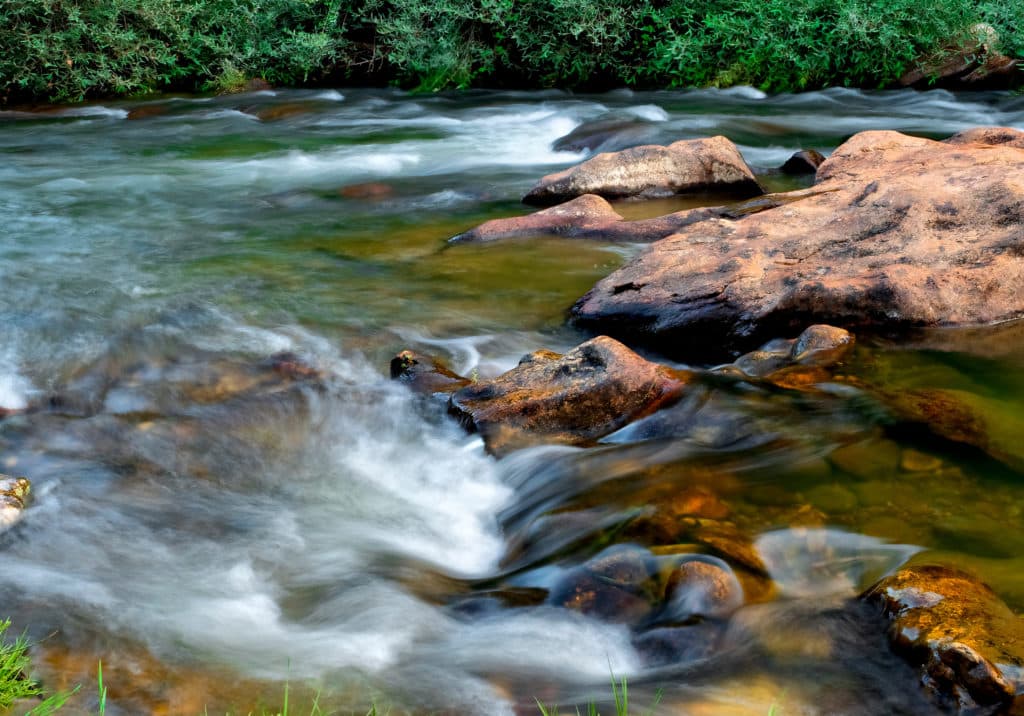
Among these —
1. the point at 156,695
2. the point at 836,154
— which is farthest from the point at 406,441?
the point at 836,154

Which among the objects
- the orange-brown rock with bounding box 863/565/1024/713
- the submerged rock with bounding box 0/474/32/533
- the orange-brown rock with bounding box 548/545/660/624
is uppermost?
the orange-brown rock with bounding box 863/565/1024/713

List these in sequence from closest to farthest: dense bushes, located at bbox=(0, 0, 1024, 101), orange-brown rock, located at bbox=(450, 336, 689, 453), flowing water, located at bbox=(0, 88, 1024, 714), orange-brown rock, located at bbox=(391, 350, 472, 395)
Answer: flowing water, located at bbox=(0, 88, 1024, 714) → orange-brown rock, located at bbox=(450, 336, 689, 453) → orange-brown rock, located at bbox=(391, 350, 472, 395) → dense bushes, located at bbox=(0, 0, 1024, 101)

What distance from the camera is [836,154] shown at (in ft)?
24.2

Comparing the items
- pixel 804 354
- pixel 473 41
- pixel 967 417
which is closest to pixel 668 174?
pixel 804 354

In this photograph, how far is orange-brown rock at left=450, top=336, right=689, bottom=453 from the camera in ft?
14.5

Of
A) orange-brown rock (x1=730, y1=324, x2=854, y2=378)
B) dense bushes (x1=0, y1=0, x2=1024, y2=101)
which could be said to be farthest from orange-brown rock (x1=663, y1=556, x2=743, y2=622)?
dense bushes (x1=0, y1=0, x2=1024, y2=101)

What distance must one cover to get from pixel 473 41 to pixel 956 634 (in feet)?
49.2

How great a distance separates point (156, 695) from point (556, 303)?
156 inches

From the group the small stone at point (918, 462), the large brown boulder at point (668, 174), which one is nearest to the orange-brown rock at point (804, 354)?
the small stone at point (918, 462)

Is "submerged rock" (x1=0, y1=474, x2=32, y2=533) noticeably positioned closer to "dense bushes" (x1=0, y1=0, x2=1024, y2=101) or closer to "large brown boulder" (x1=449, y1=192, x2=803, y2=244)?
"large brown boulder" (x1=449, y1=192, x2=803, y2=244)

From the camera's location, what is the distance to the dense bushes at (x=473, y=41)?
13.8 m

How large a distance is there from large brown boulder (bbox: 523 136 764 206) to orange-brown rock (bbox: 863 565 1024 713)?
18.9ft

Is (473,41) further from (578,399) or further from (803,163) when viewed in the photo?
(578,399)

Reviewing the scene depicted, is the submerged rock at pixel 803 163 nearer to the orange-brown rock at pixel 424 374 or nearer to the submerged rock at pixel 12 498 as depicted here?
the orange-brown rock at pixel 424 374
